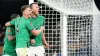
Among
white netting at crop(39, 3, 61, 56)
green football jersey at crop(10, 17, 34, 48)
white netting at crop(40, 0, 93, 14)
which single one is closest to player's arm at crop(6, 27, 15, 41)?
green football jersey at crop(10, 17, 34, 48)

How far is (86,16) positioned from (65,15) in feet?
1.75

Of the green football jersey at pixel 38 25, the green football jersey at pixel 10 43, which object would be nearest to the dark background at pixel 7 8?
the green football jersey at pixel 38 25

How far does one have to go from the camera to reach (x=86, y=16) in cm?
944

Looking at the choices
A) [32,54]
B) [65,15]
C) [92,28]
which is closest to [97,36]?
[92,28]

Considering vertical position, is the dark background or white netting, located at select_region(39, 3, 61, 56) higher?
the dark background

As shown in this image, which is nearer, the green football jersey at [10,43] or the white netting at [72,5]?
the green football jersey at [10,43]

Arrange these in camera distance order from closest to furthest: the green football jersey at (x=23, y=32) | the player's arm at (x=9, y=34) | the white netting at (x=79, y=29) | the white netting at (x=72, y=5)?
the green football jersey at (x=23, y=32)
the player's arm at (x=9, y=34)
the white netting at (x=72, y=5)
the white netting at (x=79, y=29)

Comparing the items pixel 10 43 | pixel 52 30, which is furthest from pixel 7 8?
pixel 10 43

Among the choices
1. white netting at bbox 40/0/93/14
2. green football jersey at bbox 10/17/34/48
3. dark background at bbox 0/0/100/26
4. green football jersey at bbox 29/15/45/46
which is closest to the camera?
green football jersey at bbox 10/17/34/48

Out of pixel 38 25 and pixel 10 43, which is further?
pixel 38 25

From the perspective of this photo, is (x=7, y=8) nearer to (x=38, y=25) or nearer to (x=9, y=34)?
(x=38, y=25)

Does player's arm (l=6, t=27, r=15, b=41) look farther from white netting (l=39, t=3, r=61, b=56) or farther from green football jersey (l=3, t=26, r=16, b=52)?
white netting (l=39, t=3, r=61, b=56)

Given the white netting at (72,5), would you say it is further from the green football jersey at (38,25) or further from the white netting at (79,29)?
the green football jersey at (38,25)

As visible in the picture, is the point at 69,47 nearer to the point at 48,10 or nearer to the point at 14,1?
the point at 48,10
